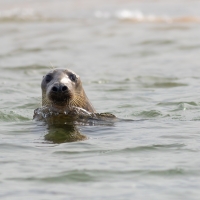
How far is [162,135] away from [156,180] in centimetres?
195

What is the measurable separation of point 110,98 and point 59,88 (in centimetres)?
324

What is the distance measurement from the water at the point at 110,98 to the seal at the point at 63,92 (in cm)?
32

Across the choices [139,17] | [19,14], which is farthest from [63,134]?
[19,14]

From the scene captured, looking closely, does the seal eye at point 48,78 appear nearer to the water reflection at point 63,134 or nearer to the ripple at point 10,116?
→ the water reflection at point 63,134

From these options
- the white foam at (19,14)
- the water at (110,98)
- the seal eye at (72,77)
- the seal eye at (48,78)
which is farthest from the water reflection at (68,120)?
the white foam at (19,14)

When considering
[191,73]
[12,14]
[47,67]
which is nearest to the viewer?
[191,73]

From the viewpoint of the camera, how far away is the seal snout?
856 centimetres

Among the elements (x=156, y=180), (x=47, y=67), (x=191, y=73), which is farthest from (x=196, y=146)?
(x=47, y=67)

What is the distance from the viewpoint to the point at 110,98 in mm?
11766

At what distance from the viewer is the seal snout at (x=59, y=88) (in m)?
8.56

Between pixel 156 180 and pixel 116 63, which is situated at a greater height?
pixel 116 63

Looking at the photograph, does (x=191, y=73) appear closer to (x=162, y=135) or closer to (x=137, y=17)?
(x=162, y=135)

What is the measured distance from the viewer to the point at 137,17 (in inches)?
863

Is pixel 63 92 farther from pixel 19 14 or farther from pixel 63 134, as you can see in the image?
pixel 19 14
